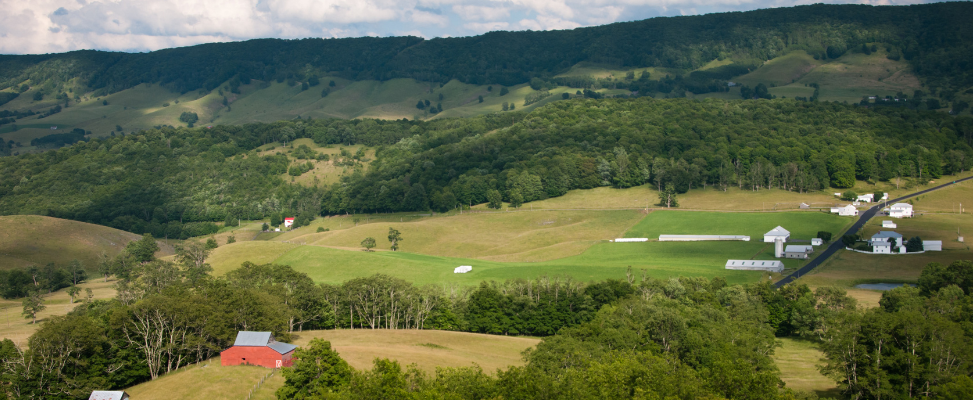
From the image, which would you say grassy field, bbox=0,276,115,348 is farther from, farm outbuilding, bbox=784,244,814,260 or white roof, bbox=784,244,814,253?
white roof, bbox=784,244,814,253

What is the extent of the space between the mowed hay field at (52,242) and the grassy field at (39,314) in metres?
12.1

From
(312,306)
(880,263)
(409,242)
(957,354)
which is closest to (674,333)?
(957,354)

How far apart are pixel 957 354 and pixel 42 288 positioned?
126363 mm

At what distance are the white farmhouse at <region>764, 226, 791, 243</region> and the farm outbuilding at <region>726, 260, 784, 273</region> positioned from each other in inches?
433

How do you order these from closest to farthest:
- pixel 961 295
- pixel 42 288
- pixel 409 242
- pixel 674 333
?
pixel 674 333 → pixel 961 295 → pixel 42 288 → pixel 409 242

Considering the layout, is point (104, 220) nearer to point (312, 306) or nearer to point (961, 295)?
point (312, 306)

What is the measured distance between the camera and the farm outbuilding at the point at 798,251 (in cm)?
11381

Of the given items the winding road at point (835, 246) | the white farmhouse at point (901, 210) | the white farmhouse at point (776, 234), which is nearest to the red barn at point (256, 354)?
the winding road at point (835, 246)

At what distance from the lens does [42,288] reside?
4747 inches

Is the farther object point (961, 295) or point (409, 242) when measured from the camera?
point (409, 242)

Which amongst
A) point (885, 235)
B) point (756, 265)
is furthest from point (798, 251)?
point (885, 235)

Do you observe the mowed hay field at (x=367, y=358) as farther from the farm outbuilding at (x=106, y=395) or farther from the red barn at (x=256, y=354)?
the farm outbuilding at (x=106, y=395)

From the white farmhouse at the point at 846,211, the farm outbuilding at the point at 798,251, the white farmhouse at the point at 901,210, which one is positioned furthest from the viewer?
the white farmhouse at the point at 846,211

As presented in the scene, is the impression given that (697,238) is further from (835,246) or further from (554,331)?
(554,331)
